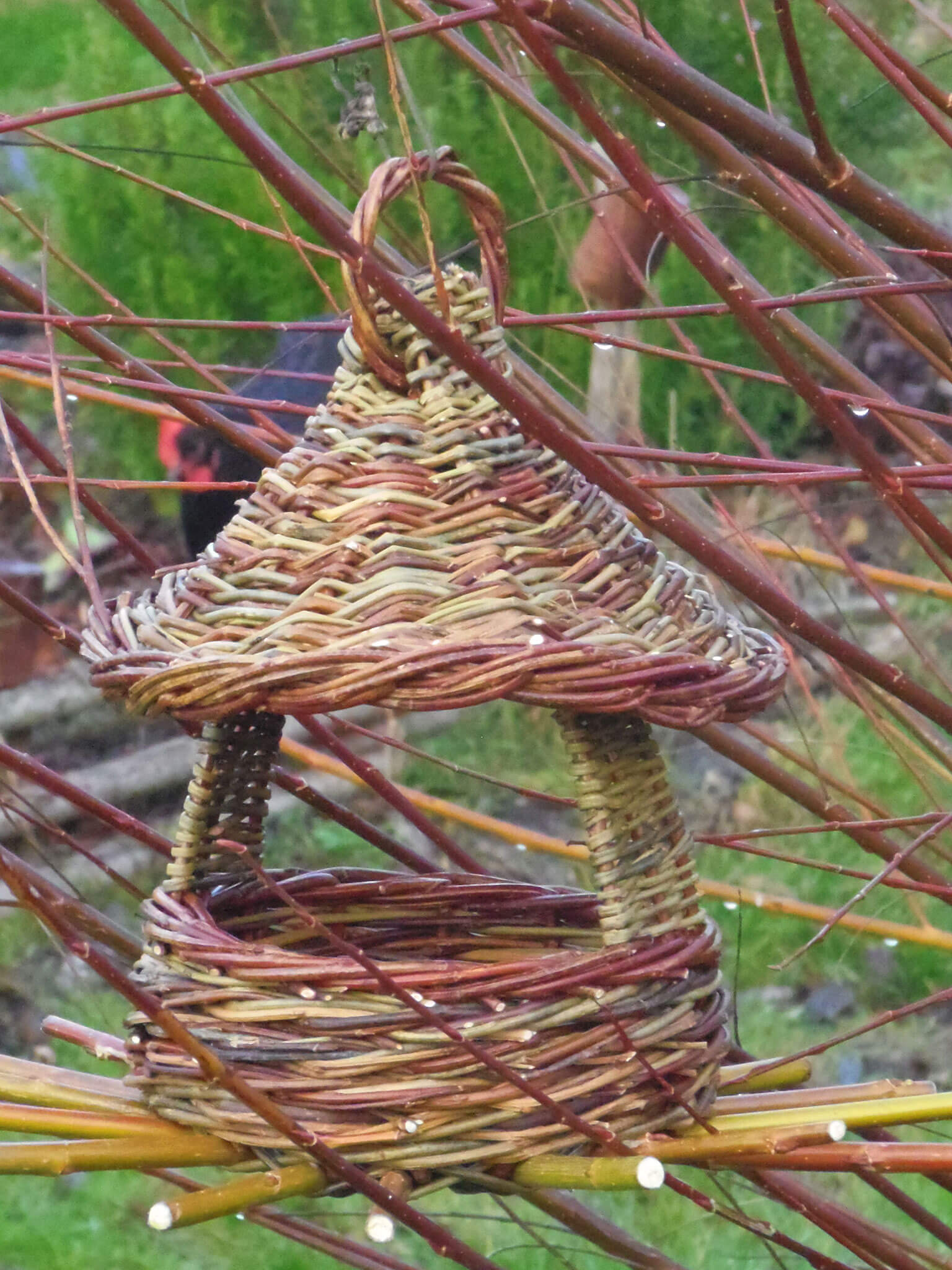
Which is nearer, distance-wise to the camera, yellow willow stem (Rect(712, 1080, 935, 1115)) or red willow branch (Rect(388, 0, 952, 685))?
yellow willow stem (Rect(712, 1080, 935, 1115))

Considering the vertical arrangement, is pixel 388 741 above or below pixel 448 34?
below

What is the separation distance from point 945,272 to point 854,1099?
36cm

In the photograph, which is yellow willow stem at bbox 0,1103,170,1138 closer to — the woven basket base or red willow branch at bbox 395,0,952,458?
the woven basket base

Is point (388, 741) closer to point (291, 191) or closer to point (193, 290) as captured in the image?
point (291, 191)

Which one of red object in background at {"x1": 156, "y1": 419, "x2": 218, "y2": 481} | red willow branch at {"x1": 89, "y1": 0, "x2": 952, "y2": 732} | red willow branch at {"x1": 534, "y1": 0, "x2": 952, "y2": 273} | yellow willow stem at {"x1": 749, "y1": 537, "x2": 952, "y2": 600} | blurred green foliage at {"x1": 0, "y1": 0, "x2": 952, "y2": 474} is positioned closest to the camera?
red willow branch at {"x1": 89, "y1": 0, "x2": 952, "y2": 732}

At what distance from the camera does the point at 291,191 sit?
398 mm

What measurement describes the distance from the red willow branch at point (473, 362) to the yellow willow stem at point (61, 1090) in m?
0.33

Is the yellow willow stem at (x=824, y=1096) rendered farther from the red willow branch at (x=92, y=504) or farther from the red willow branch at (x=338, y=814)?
the red willow branch at (x=92, y=504)

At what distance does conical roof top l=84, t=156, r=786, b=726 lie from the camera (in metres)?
0.53

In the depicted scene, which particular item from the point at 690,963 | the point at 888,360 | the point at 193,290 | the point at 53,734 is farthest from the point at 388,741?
the point at 888,360

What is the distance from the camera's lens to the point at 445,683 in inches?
20.8

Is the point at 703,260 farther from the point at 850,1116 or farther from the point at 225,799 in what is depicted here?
the point at 225,799

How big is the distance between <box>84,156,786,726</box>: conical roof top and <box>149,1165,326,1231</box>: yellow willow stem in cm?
18

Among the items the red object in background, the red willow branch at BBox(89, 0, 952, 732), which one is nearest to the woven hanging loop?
the red willow branch at BBox(89, 0, 952, 732)
